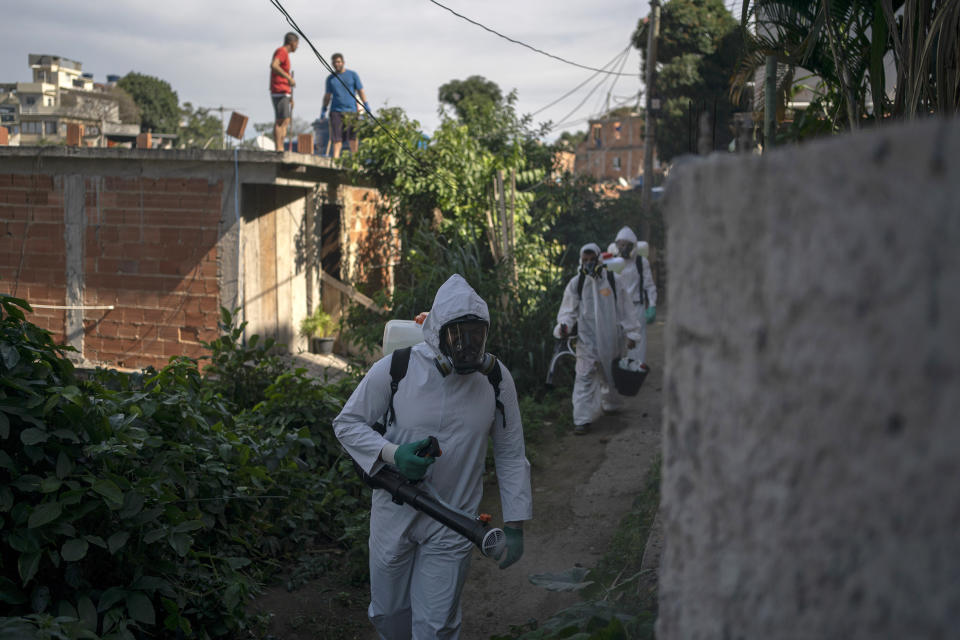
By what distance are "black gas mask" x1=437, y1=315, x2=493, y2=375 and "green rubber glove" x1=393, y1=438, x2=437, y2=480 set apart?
36 cm

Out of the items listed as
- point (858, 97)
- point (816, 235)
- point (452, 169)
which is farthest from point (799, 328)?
point (452, 169)

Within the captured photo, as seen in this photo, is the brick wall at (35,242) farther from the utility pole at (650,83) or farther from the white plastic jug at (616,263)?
the utility pole at (650,83)

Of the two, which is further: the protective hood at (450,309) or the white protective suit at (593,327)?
the white protective suit at (593,327)

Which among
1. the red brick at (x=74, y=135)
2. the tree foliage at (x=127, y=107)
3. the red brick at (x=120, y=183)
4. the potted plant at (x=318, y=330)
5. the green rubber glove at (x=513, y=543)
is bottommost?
the green rubber glove at (x=513, y=543)

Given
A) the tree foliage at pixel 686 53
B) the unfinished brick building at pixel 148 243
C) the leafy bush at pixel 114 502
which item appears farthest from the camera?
the tree foliage at pixel 686 53

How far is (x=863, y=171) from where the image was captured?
1.89 feet

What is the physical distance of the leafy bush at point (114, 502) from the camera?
2994mm

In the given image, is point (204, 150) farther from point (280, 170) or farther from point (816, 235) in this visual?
point (816, 235)

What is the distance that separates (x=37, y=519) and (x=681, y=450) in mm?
2879

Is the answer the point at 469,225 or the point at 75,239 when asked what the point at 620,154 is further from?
the point at 75,239

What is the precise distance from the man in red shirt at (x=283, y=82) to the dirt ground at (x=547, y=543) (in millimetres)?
6192

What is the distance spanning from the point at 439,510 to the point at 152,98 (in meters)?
49.2

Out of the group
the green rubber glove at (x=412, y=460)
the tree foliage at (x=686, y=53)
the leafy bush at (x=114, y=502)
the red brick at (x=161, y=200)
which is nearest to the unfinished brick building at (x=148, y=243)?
the red brick at (x=161, y=200)

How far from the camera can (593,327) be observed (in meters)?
7.85
